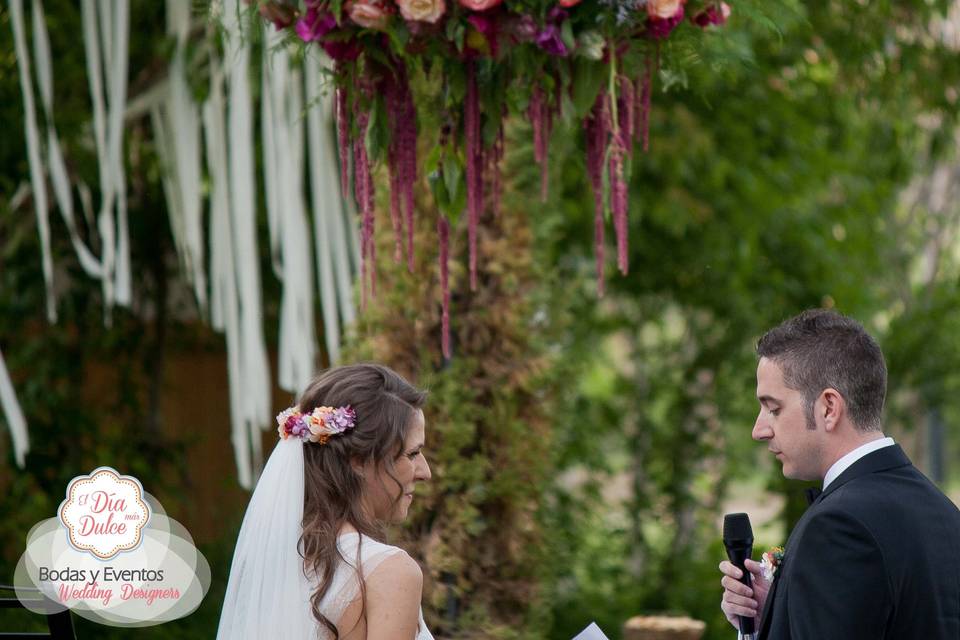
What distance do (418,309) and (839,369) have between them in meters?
1.79

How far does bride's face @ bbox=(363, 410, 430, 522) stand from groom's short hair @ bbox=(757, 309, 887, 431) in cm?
76

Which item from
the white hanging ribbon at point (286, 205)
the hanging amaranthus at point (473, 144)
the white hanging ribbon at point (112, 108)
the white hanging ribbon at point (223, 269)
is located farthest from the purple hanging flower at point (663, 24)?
the white hanging ribbon at point (112, 108)

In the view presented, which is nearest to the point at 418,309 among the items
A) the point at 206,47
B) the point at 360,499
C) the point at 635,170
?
the point at 360,499

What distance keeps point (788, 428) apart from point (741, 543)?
1.02ft

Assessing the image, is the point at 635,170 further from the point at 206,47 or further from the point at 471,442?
the point at 471,442

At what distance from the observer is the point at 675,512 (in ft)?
26.0

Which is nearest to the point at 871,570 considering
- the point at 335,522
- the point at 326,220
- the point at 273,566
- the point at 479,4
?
the point at 335,522

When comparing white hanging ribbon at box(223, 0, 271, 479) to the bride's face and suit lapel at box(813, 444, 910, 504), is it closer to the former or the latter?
the bride's face

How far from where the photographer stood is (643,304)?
25.7 feet

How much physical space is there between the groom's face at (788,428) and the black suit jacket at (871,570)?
0.10 m

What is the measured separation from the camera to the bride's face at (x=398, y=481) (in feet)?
7.95

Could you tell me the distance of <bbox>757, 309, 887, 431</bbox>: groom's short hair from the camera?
83.0 inches

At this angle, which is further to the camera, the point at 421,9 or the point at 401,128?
the point at 401,128

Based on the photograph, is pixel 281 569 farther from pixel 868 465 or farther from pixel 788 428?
pixel 868 465
